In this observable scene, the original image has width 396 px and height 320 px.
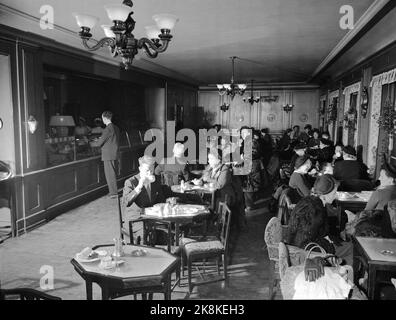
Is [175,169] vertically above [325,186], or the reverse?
[325,186]

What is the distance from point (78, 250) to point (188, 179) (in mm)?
2351

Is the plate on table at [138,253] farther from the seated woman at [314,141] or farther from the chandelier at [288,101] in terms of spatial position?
the chandelier at [288,101]

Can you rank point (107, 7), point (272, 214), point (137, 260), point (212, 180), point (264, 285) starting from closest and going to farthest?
point (137, 260) → point (107, 7) → point (264, 285) → point (212, 180) → point (272, 214)

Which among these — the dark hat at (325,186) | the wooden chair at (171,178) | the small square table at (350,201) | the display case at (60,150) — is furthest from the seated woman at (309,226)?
the display case at (60,150)

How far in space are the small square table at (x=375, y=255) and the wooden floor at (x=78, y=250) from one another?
97 cm

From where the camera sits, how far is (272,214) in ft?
24.3

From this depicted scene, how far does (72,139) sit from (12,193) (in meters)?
2.30

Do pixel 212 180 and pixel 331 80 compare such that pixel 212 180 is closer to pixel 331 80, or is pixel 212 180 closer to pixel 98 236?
pixel 98 236

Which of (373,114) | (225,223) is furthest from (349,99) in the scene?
(225,223)

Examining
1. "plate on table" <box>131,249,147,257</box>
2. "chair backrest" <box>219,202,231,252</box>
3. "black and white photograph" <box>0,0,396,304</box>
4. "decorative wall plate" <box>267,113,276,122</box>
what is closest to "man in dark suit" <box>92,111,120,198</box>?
"black and white photograph" <box>0,0,396,304</box>

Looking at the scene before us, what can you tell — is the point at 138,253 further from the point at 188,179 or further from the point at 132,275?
the point at 188,179

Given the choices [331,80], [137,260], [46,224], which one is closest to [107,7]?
[137,260]

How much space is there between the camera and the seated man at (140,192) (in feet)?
15.8

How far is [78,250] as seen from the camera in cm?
533
